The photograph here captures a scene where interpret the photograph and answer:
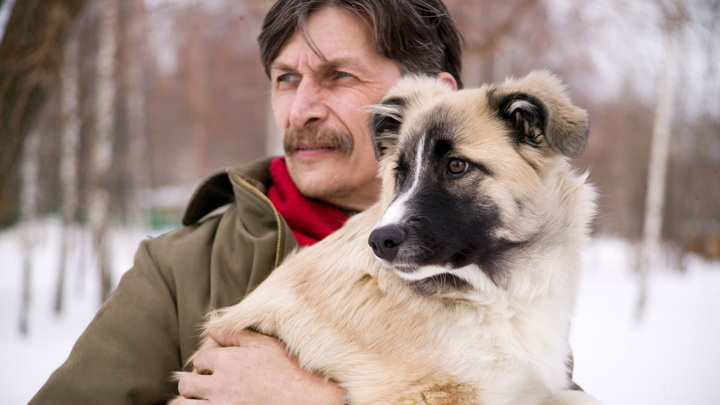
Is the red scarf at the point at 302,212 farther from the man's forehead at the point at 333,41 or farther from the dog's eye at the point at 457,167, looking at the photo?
the dog's eye at the point at 457,167

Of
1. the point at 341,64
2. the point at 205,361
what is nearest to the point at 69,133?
the point at 341,64

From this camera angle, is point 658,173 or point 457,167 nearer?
point 457,167

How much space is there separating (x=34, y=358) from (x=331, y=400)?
6.73 meters

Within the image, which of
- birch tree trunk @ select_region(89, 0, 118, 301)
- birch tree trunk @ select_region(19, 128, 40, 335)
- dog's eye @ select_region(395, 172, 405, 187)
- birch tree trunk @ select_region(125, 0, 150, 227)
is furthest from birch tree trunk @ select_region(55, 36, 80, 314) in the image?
dog's eye @ select_region(395, 172, 405, 187)

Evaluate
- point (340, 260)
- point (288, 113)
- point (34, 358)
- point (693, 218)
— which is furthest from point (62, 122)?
point (693, 218)

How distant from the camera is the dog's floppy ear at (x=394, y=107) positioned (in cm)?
238

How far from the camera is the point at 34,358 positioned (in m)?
6.99

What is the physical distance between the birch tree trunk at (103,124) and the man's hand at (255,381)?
25.6 ft

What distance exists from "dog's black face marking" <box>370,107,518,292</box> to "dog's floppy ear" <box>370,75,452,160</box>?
26 cm

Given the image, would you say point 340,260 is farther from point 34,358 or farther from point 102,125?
point 102,125

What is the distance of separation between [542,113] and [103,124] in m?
8.53

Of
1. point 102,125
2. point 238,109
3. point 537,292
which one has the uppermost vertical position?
point 238,109

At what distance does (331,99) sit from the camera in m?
2.59

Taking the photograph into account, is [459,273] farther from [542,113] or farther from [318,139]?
[318,139]
